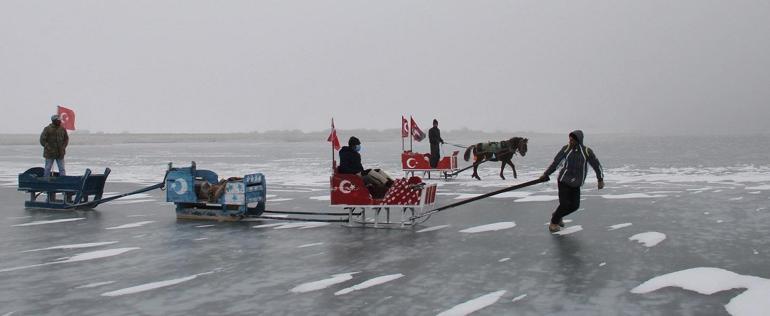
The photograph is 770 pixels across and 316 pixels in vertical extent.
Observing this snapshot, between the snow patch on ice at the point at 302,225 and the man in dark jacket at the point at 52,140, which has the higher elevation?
the man in dark jacket at the point at 52,140

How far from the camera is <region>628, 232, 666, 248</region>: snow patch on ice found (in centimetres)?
884

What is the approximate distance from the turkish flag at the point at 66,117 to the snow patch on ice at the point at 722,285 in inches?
506

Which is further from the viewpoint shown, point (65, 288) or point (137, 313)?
point (65, 288)

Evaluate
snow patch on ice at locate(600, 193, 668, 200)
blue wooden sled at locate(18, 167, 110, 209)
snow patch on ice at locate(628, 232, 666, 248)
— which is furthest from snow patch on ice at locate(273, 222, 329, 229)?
snow patch on ice at locate(600, 193, 668, 200)

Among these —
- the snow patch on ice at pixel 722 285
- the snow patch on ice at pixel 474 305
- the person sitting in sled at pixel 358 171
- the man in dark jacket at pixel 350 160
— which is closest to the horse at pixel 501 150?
the person sitting in sled at pixel 358 171

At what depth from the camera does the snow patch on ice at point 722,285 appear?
18.7 ft

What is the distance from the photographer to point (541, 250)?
27.7ft

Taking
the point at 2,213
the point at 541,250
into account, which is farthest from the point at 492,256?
the point at 2,213

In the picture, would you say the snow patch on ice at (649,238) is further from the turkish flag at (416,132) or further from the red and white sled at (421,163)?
the turkish flag at (416,132)

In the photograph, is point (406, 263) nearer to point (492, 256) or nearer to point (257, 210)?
point (492, 256)

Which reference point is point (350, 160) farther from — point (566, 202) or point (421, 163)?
point (421, 163)

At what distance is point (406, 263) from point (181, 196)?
19.0ft

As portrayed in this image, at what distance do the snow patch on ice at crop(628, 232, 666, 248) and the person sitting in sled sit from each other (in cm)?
397

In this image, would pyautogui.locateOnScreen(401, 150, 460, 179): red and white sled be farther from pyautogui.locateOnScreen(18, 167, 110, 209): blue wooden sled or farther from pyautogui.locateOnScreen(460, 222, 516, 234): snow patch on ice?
pyautogui.locateOnScreen(460, 222, 516, 234): snow patch on ice
